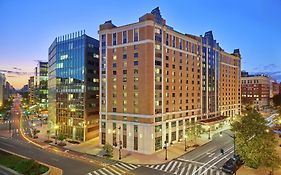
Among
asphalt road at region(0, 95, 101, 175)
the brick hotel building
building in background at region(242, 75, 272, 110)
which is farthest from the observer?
building in background at region(242, 75, 272, 110)

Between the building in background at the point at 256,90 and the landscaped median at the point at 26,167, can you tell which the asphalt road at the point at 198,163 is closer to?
the landscaped median at the point at 26,167

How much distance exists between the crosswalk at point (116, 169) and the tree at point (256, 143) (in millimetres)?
18630

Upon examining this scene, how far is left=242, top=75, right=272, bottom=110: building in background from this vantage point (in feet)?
561

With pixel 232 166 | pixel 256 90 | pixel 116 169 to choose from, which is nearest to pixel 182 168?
pixel 232 166

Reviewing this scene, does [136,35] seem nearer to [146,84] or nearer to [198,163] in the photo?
[146,84]

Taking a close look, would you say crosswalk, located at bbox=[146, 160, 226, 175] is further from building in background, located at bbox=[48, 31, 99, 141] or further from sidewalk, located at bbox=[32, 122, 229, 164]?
building in background, located at bbox=[48, 31, 99, 141]

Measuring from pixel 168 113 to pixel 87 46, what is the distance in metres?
28.0

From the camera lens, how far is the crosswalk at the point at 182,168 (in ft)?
132

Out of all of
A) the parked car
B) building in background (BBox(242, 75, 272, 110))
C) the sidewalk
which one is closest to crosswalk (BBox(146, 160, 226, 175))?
the parked car

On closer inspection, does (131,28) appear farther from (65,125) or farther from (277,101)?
(277,101)

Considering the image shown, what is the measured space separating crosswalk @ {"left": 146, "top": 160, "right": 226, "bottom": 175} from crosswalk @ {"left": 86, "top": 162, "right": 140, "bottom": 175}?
3.61 meters

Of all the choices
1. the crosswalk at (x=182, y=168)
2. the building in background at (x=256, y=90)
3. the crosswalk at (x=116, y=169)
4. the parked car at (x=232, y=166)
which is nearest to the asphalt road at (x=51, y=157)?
the crosswalk at (x=116, y=169)

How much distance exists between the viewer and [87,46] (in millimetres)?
65438

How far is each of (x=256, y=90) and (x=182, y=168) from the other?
151 metres
